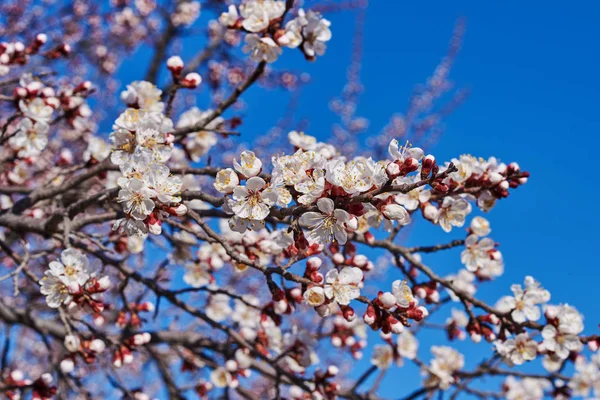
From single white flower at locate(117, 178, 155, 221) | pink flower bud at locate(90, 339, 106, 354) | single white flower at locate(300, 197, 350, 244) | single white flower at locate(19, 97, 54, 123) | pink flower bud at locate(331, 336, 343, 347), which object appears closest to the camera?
single white flower at locate(300, 197, 350, 244)

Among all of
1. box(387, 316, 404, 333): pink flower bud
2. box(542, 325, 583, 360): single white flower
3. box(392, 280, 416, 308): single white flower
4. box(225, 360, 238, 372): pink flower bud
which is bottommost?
box(225, 360, 238, 372): pink flower bud

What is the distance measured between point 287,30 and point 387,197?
1080 mm

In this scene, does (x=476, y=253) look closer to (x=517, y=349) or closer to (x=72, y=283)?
(x=517, y=349)

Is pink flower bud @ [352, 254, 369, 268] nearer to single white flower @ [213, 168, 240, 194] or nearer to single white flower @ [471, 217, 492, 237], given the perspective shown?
single white flower @ [471, 217, 492, 237]

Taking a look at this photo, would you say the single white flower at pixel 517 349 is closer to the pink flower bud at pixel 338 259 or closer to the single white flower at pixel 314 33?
the pink flower bud at pixel 338 259

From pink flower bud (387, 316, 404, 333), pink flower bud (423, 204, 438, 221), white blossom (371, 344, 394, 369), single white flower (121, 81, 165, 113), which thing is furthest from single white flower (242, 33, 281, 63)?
white blossom (371, 344, 394, 369)

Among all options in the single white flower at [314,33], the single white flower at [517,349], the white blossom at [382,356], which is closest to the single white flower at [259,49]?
the single white flower at [314,33]

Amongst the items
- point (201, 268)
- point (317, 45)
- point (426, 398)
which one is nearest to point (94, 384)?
point (201, 268)

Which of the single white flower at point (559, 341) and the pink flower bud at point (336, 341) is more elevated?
the single white flower at point (559, 341)

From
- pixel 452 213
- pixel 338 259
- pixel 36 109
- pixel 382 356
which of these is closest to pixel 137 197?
pixel 338 259

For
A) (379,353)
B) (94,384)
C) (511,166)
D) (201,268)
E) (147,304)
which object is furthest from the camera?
(94,384)

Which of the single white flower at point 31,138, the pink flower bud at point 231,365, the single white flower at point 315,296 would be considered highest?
the single white flower at point 315,296

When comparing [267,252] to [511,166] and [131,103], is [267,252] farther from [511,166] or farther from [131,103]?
[511,166]

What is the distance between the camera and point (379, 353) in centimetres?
404
